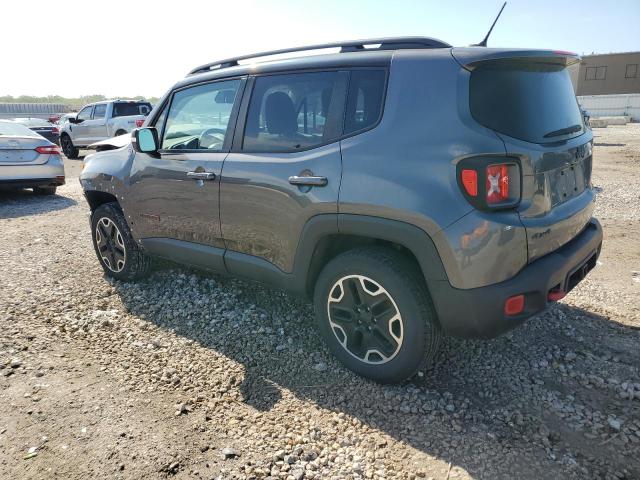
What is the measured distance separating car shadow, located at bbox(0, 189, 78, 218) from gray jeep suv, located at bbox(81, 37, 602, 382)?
616 centimetres

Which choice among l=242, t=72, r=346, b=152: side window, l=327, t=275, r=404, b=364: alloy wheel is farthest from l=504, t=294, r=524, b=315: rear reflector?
l=242, t=72, r=346, b=152: side window

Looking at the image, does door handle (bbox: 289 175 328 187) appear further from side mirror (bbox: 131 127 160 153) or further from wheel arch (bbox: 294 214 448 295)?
side mirror (bbox: 131 127 160 153)

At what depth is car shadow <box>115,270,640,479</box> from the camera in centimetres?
236

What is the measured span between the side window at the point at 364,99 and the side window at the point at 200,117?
3.41 feet

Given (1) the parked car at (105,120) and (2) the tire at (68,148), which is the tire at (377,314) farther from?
(2) the tire at (68,148)

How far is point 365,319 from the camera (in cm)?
288

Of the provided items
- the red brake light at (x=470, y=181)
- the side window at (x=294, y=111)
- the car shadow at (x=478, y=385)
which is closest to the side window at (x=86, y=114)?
the car shadow at (x=478, y=385)

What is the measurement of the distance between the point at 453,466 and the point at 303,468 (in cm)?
72

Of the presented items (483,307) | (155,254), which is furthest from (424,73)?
(155,254)

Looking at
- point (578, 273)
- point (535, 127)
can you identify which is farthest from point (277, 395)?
point (535, 127)

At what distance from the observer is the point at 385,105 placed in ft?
8.71

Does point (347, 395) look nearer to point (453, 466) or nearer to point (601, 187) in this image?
point (453, 466)

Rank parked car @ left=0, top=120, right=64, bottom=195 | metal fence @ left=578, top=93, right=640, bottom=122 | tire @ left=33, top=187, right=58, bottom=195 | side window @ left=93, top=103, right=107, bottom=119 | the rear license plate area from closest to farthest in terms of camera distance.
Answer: the rear license plate area < parked car @ left=0, top=120, right=64, bottom=195 < tire @ left=33, top=187, right=58, bottom=195 < side window @ left=93, top=103, right=107, bottom=119 < metal fence @ left=578, top=93, right=640, bottom=122

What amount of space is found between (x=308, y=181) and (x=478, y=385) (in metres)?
1.61
